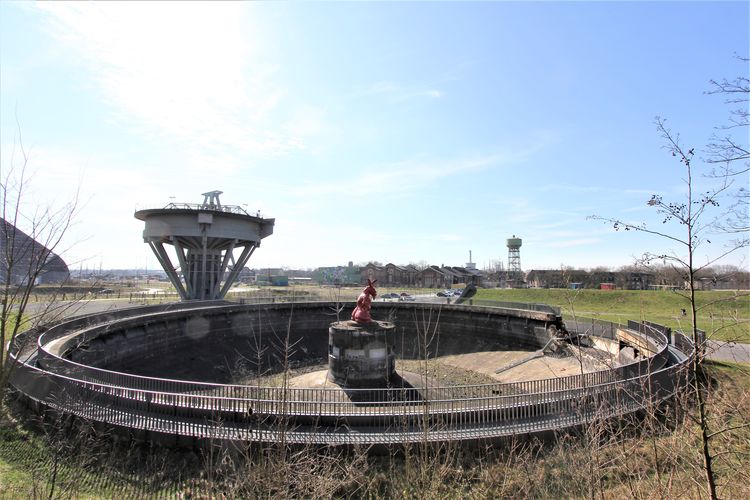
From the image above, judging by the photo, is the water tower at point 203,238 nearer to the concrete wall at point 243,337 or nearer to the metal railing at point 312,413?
the concrete wall at point 243,337

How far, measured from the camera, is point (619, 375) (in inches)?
523

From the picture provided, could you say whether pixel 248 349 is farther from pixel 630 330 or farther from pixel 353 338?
pixel 630 330

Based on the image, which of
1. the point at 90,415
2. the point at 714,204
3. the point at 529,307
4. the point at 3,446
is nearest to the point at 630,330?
the point at 529,307

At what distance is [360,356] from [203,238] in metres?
23.9

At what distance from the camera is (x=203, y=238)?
3606cm

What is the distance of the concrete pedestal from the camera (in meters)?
18.6

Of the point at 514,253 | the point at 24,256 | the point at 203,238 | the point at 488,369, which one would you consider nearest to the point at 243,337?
the point at 203,238

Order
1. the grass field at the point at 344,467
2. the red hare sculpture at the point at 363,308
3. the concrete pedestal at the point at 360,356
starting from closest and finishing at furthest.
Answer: the grass field at the point at 344,467, the concrete pedestal at the point at 360,356, the red hare sculpture at the point at 363,308

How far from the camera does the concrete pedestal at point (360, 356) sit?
18.6 meters

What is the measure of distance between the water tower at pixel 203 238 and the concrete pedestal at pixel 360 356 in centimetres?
2250

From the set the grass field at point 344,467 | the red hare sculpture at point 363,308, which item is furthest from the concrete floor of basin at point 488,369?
the grass field at point 344,467

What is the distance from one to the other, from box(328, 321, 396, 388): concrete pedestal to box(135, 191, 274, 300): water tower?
22.5 meters

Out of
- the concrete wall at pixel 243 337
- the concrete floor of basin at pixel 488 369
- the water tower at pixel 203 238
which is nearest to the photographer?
the concrete floor of basin at pixel 488 369

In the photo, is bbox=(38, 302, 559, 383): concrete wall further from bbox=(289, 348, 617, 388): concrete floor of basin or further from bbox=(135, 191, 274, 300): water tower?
bbox=(135, 191, 274, 300): water tower
